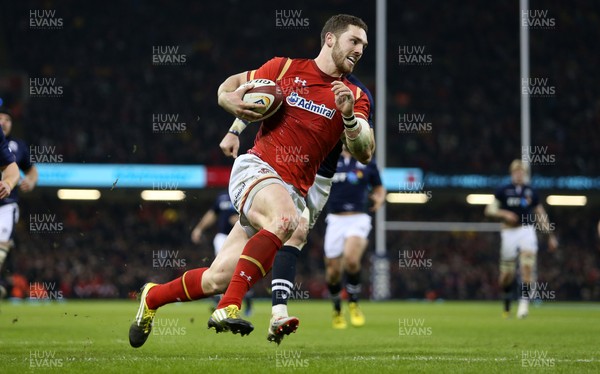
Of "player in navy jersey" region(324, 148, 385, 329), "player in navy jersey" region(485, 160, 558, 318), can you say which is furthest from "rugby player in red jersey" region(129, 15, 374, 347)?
"player in navy jersey" region(485, 160, 558, 318)

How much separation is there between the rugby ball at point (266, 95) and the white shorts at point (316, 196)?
80 centimetres

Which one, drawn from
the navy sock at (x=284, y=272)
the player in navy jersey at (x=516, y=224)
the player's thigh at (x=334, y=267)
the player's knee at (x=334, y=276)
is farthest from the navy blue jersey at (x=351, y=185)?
the navy sock at (x=284, y=272)

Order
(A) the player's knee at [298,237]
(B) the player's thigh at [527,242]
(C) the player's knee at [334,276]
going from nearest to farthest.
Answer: (A) the player's knee at [298,237] → (C) the player's knee at [334,276] → (B) the player's thigh at [527,242]

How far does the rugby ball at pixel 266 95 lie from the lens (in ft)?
19.7

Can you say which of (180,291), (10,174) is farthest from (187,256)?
(180,291)

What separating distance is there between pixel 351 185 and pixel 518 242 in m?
4.47

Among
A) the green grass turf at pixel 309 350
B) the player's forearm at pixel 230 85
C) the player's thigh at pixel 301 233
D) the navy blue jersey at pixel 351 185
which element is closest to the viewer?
the green grass turf at pixel 309 350

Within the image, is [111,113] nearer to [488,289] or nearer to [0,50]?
[0,50]

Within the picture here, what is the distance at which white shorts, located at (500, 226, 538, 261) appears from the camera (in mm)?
14984

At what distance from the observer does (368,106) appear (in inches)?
251

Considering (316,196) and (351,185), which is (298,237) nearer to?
(316,196)

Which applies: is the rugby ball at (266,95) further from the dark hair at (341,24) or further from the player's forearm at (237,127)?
the dark hair at (341,24)

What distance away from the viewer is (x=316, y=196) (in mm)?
6695

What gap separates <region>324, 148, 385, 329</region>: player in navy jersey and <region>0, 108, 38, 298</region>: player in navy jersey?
152 inches
